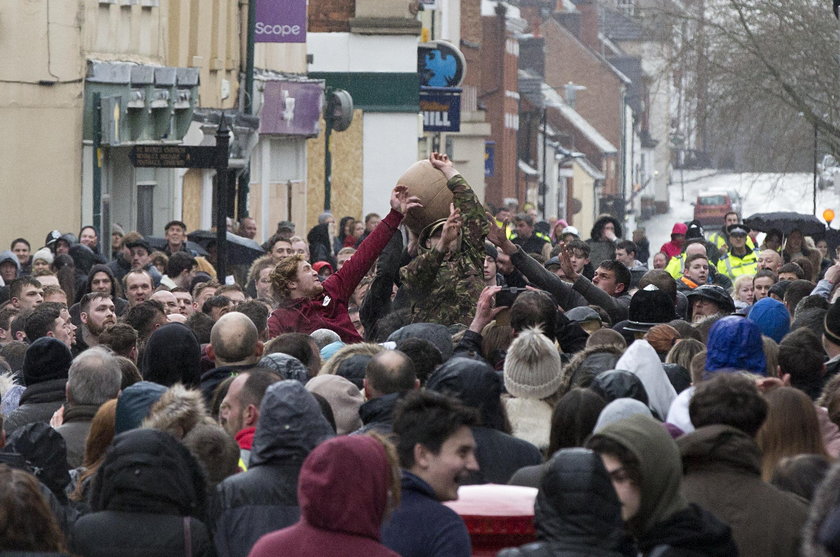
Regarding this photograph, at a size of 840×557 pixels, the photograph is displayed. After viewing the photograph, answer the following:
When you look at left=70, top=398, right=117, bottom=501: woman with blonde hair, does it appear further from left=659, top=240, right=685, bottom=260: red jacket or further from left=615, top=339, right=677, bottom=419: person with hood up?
left=659, top=240, right=685, bottom=260: red jacket

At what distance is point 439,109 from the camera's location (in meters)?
43.8

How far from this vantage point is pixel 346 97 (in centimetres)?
3928

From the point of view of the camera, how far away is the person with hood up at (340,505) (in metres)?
5.06

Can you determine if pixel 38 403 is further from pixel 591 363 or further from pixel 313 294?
pixel 313 294

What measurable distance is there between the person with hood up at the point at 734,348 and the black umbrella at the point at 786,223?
66.1 feet

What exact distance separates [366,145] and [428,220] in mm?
33239

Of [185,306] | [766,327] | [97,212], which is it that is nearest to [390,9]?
[97,212]

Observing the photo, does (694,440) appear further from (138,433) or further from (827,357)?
(827,357)

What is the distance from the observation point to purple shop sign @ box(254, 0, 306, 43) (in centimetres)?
3238

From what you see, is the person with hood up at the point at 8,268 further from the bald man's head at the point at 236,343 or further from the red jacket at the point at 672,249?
the bald man's head at the point at 236,343

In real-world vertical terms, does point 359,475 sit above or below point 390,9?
below

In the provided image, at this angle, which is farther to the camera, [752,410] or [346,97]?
[346,97]

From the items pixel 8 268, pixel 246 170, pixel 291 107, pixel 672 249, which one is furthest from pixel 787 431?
pixel 291 107

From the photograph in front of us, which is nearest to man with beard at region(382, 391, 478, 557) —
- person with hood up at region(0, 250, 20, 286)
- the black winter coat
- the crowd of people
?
the crowd of people
